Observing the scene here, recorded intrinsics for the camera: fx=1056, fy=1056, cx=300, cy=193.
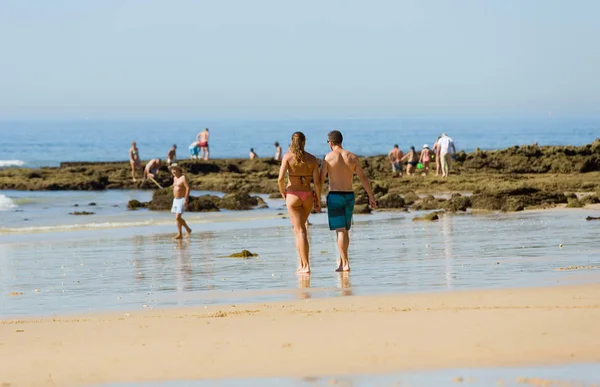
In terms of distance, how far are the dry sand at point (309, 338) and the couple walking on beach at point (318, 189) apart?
236cm

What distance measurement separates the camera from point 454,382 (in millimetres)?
6094

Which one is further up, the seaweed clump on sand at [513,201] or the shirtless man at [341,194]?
the shirtless man at [341,194]

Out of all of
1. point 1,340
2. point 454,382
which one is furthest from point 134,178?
point 454,382

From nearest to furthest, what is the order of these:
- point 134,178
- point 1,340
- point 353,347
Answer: point 353,347
point 1,340
point 134,178

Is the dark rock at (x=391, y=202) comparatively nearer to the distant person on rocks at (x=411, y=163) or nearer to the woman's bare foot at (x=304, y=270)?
the distant person on rocks at (x=411, y=163)

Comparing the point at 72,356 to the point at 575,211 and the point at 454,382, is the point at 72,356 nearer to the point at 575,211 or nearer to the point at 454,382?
the point at 454,382

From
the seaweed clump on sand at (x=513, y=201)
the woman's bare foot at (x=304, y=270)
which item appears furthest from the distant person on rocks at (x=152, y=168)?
the woman's bare foot at (x=304, y=270)

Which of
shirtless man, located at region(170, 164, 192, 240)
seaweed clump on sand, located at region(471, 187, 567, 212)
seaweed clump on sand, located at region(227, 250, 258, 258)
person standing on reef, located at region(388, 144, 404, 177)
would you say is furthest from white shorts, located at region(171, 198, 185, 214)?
person standing on reef, located at region(388, 144, 404, 177)

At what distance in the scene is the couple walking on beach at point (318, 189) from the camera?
11586 mm

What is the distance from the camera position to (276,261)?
1362 cm

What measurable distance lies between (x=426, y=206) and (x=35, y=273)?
11.6 m

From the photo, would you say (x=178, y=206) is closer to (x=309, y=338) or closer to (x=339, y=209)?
(x=339, y=209)

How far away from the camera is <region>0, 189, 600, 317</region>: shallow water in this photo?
10.3 m

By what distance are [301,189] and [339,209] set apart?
48 centimetres
